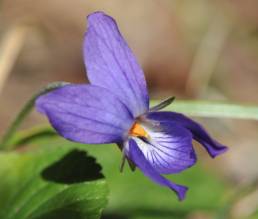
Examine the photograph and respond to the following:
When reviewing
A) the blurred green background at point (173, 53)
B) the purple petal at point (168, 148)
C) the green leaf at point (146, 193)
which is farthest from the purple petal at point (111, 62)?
the blurred green background at point (173, 53)

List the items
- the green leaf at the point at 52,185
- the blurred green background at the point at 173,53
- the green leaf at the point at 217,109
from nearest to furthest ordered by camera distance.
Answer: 1. the green leaf at the point at 52,185
2. the green leaf at the point at 217,109
3. the blurred green background at the point at 173,53

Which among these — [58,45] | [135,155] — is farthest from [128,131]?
[58,45]

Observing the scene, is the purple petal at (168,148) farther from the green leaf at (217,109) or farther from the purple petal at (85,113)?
the green leaf at (217,109)

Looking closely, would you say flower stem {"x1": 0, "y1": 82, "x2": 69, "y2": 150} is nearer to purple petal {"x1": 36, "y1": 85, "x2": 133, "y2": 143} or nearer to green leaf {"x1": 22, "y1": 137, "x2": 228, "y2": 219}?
purple petal {"x1": 36, "y1": 85, "x2": 133, "y2": 143}

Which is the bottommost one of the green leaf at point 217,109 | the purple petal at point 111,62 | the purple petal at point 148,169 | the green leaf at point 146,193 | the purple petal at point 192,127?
the green leaf at point 146,193

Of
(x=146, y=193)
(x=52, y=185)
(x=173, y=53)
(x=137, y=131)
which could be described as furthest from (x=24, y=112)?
(x=173, y=53)

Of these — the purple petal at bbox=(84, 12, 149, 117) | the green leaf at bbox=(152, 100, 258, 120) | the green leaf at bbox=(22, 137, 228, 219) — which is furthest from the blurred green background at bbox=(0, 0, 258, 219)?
the purple petal at bbox=(84, 12, 149, 117)

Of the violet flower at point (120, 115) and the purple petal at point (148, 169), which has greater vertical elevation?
the violet flower at point (120, 115)
